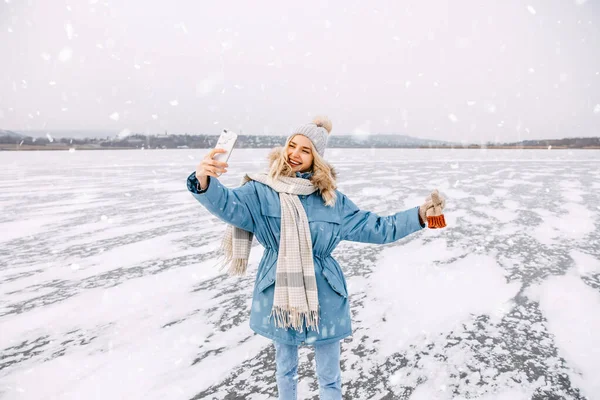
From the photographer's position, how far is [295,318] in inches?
71.8

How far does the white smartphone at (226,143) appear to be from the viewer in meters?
1.59

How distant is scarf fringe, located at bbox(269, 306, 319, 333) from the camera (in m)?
1.83

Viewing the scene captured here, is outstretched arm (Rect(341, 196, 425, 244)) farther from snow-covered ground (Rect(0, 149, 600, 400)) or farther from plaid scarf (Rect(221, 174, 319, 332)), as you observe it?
snow-covered ground (Rect(0, 149, 600, 400))

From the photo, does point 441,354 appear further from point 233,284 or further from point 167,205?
point 167,205

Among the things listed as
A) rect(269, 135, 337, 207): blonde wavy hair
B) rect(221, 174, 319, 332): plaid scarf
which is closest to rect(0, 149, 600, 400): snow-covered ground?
rect(221, 174, 319, 332): plaid scarf

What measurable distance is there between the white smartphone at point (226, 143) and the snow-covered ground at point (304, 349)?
1.55 metres

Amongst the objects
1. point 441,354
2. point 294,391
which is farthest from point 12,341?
point 441,354

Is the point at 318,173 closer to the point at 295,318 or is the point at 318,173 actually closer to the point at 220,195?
the point at 220,195

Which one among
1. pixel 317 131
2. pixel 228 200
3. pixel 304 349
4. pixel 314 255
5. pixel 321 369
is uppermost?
pixel 317 131

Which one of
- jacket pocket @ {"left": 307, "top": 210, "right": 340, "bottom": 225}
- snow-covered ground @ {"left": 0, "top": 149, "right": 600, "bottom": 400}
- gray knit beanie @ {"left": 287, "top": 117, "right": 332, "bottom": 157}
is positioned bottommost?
snow-covered ground @ {"left": 0, "top": 149, "right": 600, "bottom": 400}

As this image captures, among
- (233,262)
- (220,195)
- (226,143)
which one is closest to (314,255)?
(233,262)

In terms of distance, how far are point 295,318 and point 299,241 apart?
0.38 m

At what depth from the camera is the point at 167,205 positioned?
342 inches

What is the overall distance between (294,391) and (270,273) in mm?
681
